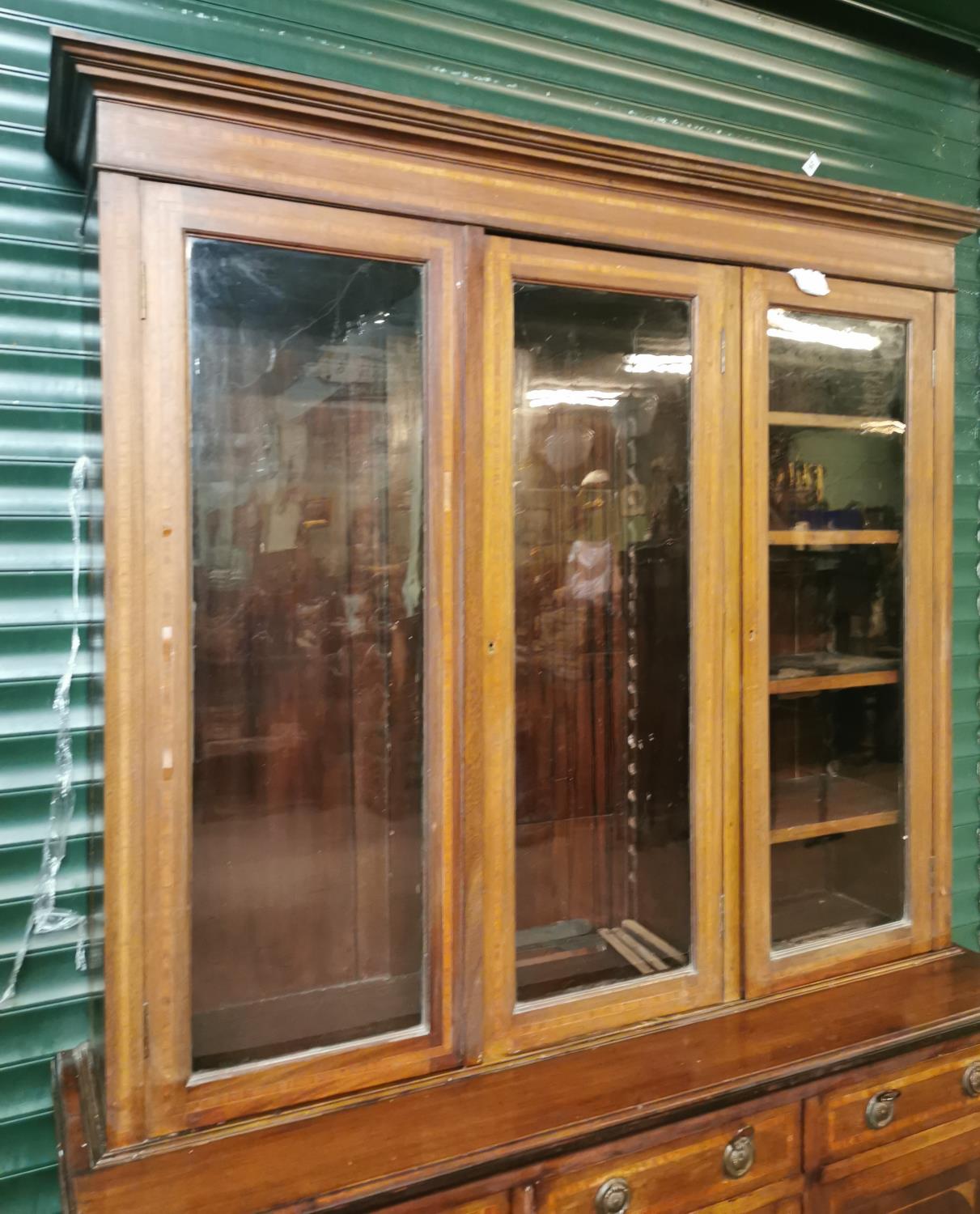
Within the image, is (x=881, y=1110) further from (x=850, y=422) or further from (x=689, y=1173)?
(x=850, y=422)

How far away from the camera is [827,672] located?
56.2 inches

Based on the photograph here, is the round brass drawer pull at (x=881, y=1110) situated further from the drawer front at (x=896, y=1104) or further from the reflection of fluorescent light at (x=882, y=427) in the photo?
the reflection of fluorescent light at (x=882, y=427)

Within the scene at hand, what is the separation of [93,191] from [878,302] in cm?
113

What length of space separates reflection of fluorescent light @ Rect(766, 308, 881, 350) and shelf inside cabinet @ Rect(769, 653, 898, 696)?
19.3 inches

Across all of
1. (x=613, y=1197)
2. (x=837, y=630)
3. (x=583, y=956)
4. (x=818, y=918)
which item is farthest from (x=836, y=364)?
(x=613, y=1197)

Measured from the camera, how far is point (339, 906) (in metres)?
1.20

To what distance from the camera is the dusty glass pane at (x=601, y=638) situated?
1222mm

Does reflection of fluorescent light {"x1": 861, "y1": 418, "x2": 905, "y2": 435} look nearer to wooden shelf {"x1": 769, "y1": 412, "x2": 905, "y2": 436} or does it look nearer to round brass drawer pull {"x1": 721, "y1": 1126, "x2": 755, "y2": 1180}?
wooden shelf {"x1": 769, "y1": 412, "x2": 905, "y2": 436}

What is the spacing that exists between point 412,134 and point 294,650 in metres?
0.65

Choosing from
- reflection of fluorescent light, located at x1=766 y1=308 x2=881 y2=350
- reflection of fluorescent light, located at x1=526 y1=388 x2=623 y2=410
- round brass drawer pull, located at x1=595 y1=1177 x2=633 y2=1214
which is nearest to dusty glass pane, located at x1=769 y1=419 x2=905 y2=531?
reflection of fluorescent light, located at x1=766 y1=308 x2=881 y2=350

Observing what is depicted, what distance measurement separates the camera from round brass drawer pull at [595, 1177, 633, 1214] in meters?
1.04

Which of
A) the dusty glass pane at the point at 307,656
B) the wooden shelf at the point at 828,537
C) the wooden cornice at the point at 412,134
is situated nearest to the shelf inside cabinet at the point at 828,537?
the wooden shelf at the point at 828,537

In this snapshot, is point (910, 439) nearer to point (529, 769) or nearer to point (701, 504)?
point (701, 504)

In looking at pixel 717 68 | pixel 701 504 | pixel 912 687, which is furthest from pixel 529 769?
pixel 717 68
